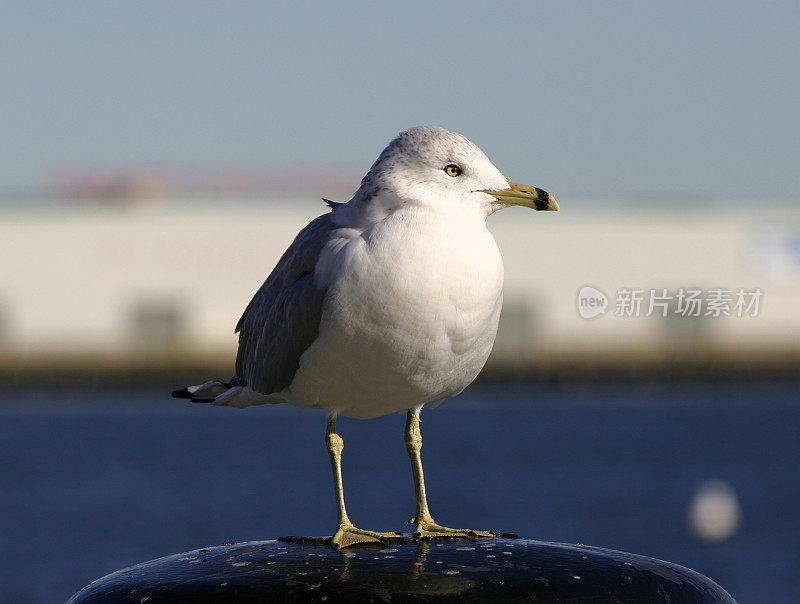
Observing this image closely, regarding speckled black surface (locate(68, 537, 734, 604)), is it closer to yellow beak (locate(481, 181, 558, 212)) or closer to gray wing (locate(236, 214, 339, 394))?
gray wing (locate(236, 214, 339, 394))

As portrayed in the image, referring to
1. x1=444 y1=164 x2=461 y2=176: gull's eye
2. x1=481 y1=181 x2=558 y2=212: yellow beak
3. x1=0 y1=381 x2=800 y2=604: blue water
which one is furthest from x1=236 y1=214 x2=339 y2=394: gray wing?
x1=0 y1=381 x2=800 y2=604: blue water

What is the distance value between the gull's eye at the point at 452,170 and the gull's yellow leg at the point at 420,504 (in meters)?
1.18

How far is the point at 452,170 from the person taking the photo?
202 inches

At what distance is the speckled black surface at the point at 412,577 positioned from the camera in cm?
397

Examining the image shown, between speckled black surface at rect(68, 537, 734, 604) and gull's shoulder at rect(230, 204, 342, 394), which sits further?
gull's shoulder at rect(230, 204, 342, 394)

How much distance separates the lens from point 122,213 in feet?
183

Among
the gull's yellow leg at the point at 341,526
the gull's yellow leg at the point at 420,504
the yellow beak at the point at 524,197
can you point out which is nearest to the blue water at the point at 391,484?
the gull's yellow leg at the point at 420,504

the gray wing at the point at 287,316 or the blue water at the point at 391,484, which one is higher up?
the gray wing at the point at 287,316

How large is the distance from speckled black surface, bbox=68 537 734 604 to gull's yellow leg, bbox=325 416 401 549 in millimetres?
179

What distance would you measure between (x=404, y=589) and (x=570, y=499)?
42758 millimetres

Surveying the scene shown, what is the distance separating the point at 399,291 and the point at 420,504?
1146 mm

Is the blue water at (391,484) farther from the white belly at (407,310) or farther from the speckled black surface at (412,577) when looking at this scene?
the speckled black surface at (412,577)

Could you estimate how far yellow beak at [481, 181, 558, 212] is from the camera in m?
5.17

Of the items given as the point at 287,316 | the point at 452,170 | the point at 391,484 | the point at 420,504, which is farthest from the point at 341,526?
the point at 391,484
